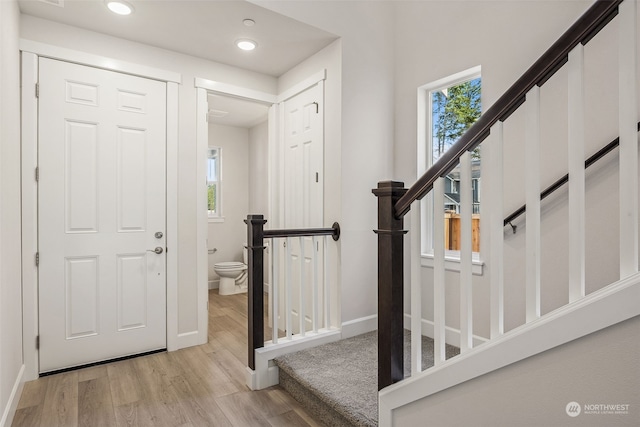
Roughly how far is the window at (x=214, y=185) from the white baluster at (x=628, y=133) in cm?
516

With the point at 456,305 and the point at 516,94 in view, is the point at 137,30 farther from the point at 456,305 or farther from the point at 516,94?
the point at 456,305

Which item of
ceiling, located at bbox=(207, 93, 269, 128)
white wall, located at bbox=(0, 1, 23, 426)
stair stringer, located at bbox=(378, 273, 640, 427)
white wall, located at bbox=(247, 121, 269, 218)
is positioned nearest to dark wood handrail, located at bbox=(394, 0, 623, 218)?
stair stringer, located at bbox=(378, 273, 640, 427)

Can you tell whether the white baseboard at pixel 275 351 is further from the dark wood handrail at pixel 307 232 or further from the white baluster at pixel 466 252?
the white baluster at pixel 466 252

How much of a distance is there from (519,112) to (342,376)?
79.1 inches

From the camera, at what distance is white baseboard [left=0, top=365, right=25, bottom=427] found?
1834mm

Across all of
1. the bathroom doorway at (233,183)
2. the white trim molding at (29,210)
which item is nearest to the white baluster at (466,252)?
the white trim molding at (29,210)

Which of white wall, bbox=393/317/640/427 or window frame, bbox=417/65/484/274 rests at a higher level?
window frame, bbox=417/65/484/274

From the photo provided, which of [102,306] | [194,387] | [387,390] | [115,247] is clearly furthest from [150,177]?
[387,390]

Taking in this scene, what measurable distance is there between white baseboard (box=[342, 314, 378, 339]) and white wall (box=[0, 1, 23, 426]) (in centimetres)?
208

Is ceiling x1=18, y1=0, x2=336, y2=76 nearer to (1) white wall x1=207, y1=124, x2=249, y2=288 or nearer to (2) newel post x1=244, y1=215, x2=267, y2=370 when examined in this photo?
(2) newel post x1=244, y1=215, x2=267, y2=370

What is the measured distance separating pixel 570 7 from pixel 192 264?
3.24m

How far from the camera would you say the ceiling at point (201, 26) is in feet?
7.82

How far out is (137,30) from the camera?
2.68 meters

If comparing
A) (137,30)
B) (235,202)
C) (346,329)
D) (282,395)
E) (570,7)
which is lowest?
(282,395)
